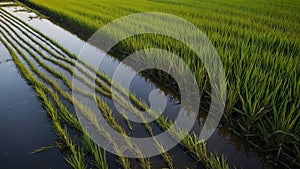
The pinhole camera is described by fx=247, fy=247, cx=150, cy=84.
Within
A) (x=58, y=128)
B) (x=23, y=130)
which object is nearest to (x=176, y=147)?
(x=58, y=128)

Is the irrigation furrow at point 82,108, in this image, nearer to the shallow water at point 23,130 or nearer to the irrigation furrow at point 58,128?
the irrigation furrow at point 58,128

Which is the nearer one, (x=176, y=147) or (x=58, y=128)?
(x=176, y=147)

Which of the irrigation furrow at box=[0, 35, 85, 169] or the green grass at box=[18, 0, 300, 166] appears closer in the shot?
the irrigation furrow at box=[0, 35, 85, 169]

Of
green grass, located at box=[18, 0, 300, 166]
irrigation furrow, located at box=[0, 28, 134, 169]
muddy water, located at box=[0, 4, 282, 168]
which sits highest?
green grass, located at box=[18, 0, 300, 166]

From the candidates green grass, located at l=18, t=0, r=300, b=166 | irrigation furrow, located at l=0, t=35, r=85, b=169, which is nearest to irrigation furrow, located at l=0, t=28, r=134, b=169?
irrigation furrow, located at l=0, t=35, r=85, b=169

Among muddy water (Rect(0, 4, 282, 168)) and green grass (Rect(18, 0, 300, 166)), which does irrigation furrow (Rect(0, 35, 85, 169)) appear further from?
green grass (Rect(18, 0, 300, 166))

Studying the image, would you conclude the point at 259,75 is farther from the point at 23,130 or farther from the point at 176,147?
the point at 23,130

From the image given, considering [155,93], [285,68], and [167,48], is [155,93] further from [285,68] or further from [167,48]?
[285,68]

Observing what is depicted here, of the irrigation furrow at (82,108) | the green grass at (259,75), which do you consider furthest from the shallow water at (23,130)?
the green grass at (259,75)

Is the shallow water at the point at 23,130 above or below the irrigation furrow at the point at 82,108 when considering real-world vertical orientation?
below

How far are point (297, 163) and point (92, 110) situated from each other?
216cm

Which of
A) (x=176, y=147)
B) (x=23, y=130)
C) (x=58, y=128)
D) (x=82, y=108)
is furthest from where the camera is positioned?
(x=82, y=108)

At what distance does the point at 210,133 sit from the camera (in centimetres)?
260

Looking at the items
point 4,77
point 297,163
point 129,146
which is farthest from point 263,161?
point 4,77
